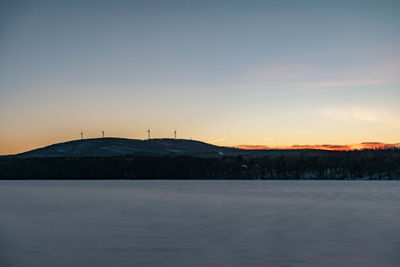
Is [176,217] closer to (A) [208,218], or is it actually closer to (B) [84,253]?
(A) [208,218]

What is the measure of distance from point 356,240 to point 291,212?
18475mm

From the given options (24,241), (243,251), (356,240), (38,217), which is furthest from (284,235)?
(38,217)

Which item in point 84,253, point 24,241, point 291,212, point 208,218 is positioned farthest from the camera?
point 291,212

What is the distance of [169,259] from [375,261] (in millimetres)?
9333

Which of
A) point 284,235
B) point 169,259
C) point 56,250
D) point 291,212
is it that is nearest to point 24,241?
point 56,250

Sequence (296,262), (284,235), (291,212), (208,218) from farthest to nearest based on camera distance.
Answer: (291,212)
(208,218)
(284,235)
(296,262)

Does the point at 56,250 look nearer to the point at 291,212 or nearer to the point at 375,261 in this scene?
the point at 375,261

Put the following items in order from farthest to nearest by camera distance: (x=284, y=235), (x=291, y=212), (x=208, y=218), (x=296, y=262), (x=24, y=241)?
(x=291, y=212) → (x=208, y=218) → (x=284, y=235) → (x=24, y=241) → (x=296, y=262)

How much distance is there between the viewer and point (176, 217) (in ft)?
137

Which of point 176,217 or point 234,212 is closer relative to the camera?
point 176,217

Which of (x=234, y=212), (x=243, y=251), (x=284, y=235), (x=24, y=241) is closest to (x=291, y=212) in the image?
(x=234, y=212)

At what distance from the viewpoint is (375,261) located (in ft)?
71.5

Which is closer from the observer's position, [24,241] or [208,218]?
[24,241]

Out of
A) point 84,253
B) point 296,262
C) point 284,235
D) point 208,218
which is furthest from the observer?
point 208,218
